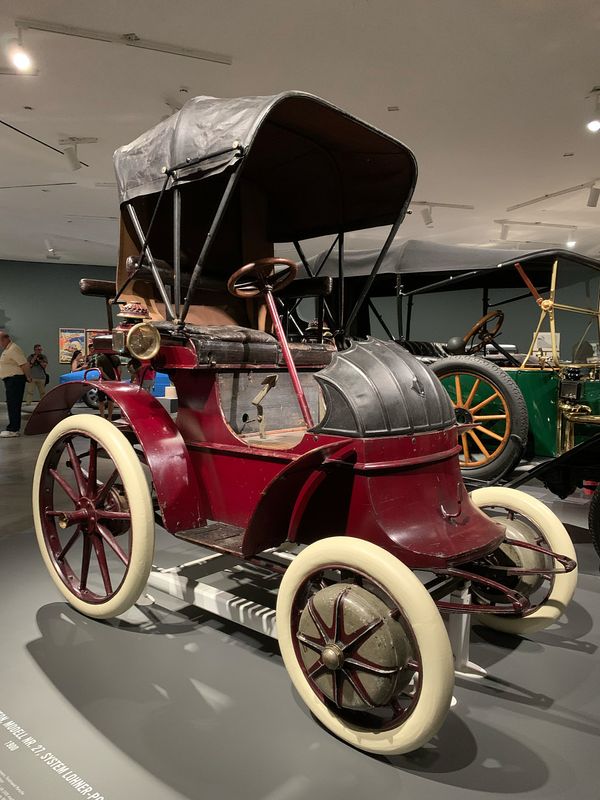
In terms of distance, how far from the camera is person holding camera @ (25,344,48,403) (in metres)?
10.7

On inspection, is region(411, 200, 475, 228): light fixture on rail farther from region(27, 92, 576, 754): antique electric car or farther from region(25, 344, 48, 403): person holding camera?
region(25, 344, 48, 403): person holding camera

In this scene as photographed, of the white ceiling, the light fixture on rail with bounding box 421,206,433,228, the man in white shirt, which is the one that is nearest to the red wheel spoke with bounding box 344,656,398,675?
the white ceiling

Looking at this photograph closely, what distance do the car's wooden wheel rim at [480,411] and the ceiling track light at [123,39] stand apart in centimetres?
297

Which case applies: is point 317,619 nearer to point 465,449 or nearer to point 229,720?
point 229,720

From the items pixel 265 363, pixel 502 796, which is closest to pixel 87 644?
pixel 265 363

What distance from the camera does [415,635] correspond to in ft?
4.94

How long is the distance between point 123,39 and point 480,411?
146 inches

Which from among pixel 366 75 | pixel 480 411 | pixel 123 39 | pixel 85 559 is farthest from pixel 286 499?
pixel 366 75

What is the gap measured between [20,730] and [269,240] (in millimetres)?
2799

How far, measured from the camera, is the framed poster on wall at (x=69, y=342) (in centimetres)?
1171

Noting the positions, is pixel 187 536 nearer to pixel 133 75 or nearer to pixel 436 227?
pixel 133 75

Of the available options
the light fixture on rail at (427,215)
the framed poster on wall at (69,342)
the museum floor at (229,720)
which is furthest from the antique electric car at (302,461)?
the framed poster on wall at (69,342)

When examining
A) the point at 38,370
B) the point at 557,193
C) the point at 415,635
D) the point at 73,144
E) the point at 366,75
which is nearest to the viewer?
the point at 415,635

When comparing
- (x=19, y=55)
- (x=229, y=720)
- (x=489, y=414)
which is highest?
(x=19, y=55)
